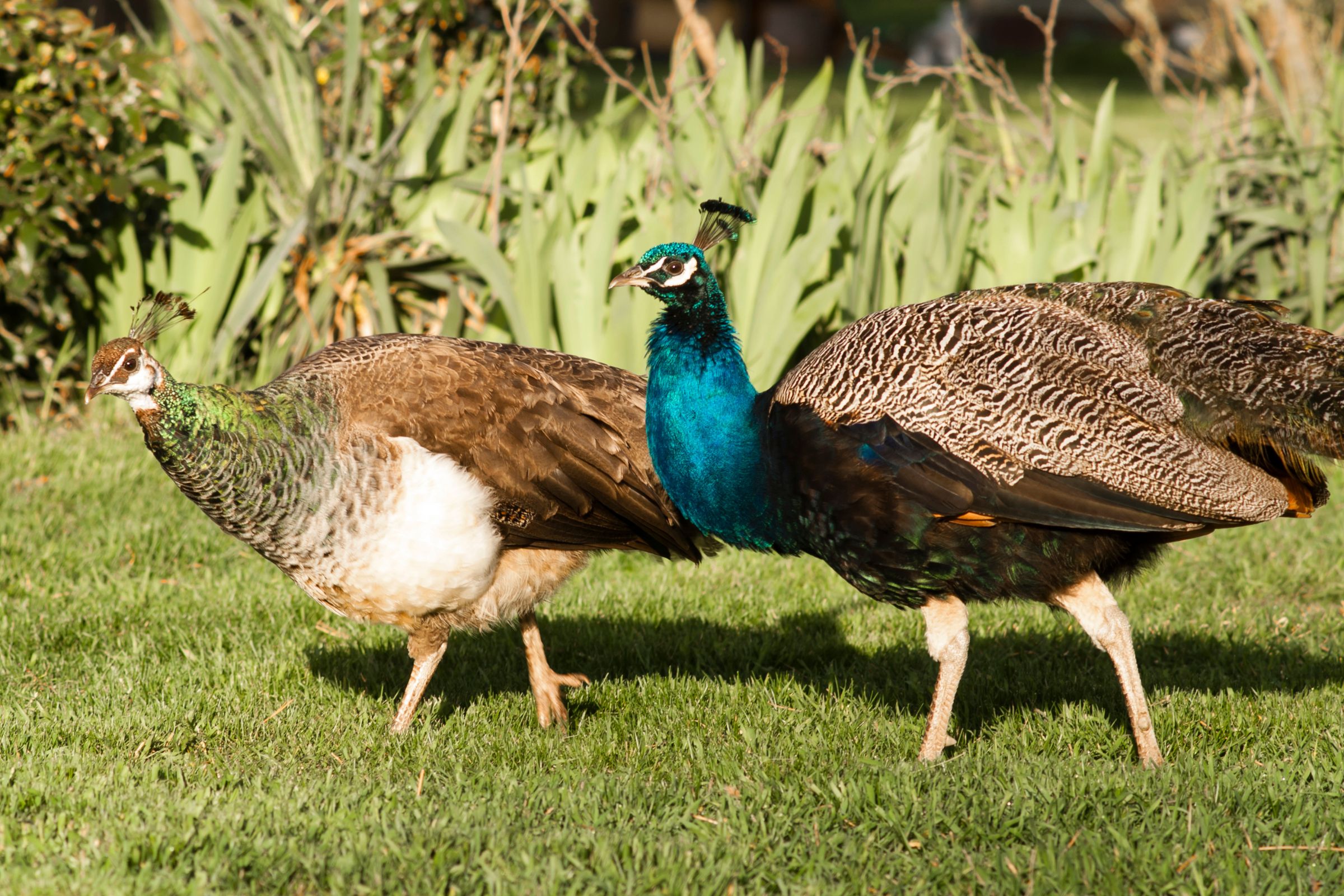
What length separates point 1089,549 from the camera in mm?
3555

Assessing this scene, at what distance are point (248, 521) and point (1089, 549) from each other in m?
2.30

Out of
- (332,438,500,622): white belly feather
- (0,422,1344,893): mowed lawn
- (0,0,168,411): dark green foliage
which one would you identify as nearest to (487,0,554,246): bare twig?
(0,0,168,411): dark green foliage

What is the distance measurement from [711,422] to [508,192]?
10.9 feet

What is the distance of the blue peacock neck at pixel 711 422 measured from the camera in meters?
3.70

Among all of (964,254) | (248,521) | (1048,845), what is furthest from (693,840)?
(964,254)

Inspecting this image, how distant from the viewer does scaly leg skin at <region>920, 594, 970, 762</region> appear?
3773 mm

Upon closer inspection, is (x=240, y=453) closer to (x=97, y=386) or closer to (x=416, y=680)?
(x=97, y=386)

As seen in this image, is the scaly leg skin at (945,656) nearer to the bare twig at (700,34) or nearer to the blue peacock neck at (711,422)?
the blue peacock neck at (711,422)

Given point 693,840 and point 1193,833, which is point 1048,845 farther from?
point 693,840

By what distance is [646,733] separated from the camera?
4055mm

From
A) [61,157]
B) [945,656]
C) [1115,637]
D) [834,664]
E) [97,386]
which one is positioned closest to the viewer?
[97,386]

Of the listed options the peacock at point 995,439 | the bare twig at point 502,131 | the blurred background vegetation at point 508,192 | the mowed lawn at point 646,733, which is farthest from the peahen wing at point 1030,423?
the bare twig at point 502,131

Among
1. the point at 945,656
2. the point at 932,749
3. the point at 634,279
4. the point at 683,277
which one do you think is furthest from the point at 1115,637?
the point at 634,279

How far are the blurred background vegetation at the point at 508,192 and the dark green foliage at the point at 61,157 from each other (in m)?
0.01
